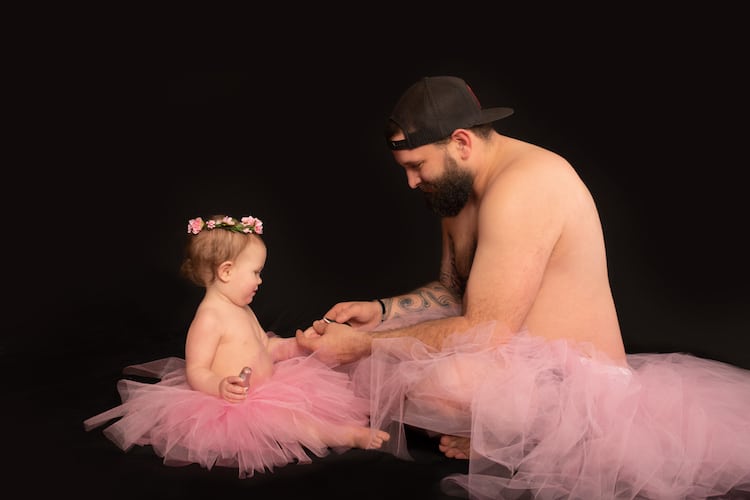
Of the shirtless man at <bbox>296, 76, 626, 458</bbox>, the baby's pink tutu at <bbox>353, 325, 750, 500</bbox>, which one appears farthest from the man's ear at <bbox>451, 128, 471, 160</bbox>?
the baby's pink tutu at <bbox>353, 325, 750, 500</bbox>

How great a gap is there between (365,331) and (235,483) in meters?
1.07

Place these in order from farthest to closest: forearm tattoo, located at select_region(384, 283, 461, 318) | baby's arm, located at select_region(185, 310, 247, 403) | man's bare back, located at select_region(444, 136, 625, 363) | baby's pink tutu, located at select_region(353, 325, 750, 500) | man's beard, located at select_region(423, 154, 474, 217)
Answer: forearm tattoo, located at select_region(384, 283, 461, 318)
man's beard, located at select_region(423, 154, 474, 217)
baby's arm, located at select_region(185, 310, 247, 403)
man's bare back, located at select_region(444, 136, 625, 363)
baby's pink tutu, located at select_region(353, 325, 750, 500)

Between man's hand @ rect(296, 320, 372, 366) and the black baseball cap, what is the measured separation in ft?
2.87

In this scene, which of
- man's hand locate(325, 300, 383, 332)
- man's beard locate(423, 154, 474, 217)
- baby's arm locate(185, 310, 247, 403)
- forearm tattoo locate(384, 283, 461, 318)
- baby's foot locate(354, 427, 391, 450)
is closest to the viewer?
baby's foot locate(354, 427, 391, 450)

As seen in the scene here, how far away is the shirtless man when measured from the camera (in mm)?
3911

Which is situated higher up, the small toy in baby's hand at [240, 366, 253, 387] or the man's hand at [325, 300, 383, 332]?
the man's hand at [325, 300, 383, 332]

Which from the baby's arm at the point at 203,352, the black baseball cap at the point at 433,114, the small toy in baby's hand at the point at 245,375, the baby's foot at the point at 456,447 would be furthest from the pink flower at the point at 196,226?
the baby's foot at the point at 456,447

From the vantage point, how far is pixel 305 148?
21.7 feet

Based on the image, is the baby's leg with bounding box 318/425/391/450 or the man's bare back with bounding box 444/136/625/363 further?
the baby's leg with bounding box 318/425/391/450

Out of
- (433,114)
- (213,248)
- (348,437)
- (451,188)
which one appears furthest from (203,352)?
(433,114)

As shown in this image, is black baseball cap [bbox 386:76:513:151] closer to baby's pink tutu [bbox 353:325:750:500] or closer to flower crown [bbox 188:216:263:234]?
flower crown [bbox 188:216:263:234]

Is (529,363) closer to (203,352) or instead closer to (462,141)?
(462,141)

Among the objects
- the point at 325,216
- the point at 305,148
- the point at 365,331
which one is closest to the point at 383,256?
the point at 325,216

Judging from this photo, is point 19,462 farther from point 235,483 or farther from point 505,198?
point 505,198
